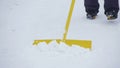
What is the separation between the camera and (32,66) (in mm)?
2605

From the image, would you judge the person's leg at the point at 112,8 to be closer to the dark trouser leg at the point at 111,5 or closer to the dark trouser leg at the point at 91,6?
the dark trouser leg at the point at 111,5

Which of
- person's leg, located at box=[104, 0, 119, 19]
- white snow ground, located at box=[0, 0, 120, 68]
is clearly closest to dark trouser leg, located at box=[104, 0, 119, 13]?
person's leg, located at box=[104, 0, 119, 19]

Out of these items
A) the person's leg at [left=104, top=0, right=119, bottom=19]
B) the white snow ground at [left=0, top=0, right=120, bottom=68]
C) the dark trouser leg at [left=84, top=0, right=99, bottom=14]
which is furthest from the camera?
the dark trouser leg at [left=84, top=0, right=99, bottom=14]

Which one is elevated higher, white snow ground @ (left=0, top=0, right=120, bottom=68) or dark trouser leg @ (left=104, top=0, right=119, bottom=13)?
dark trouser leg @ (left=104, top=0, right=119, bottom=13)

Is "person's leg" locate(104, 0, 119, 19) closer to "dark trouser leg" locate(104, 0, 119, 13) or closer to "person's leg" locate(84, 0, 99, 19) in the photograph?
"dark trouser leg" locate(104, 0, 119, 13)

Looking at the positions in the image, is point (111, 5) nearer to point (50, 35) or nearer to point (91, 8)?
point (91, 8)

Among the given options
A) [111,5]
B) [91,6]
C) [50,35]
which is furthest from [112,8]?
[50,35]

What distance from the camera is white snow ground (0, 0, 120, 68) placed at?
8.71ft

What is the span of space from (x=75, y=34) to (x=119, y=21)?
1.78 feet

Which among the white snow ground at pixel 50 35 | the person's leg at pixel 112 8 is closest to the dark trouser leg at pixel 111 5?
the person's leg at pixel 112 8

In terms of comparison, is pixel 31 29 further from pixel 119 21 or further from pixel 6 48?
pixel 119 21

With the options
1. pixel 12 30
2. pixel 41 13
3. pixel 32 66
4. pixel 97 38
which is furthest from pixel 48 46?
pixel 41 13

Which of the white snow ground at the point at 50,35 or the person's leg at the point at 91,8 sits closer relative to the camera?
the white snow ground at the point at 50,35

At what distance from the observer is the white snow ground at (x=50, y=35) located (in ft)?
8.71
